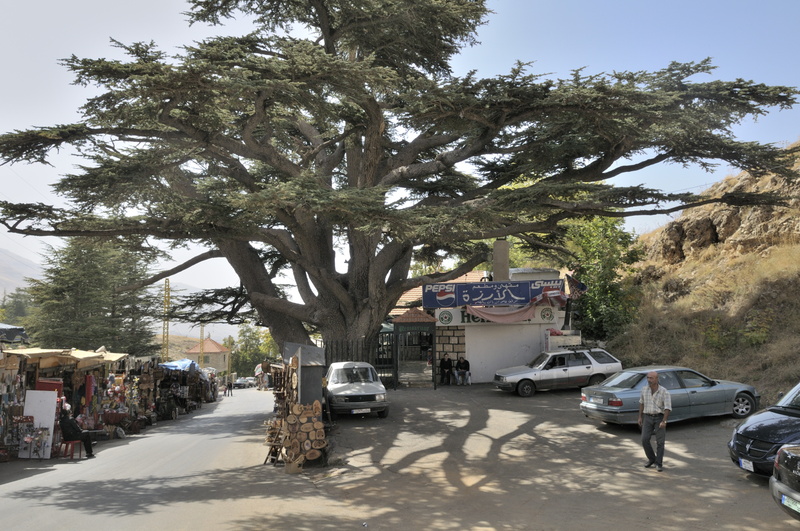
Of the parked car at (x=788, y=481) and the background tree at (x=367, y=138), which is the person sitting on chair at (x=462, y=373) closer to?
the background tree at (x=367, y=138)

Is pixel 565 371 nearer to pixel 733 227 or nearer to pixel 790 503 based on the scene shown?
pixel 733 227

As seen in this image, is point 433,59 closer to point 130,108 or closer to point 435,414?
point 130,108

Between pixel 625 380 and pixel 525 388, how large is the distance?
20.3 feet

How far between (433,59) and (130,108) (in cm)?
966

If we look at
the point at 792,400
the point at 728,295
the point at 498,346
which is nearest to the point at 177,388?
the point at 498,346

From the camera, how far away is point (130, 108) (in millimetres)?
13117

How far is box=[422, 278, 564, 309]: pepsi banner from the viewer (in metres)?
21.7

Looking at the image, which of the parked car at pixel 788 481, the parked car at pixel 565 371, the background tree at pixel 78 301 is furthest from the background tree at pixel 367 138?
the background tree at pixel 78 301

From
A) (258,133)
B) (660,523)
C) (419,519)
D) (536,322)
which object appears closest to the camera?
(660,523)

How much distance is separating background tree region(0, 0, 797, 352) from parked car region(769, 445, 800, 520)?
8.21 meters

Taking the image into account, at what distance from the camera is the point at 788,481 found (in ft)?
19.4

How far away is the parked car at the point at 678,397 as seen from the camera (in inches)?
464

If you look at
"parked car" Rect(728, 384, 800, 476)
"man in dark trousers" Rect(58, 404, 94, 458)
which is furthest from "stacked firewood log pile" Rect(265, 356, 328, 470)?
Result: "parked car" Rect(728, 384, 800, 476)

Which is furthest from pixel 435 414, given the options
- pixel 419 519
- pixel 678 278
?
pixel 678 278
